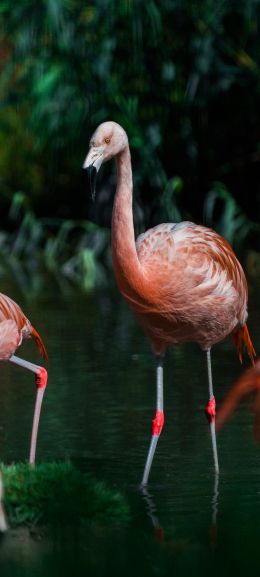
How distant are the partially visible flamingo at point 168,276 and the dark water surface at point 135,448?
0.17m

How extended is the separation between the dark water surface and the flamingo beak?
120 centimetres

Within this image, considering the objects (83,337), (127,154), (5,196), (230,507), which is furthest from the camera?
(5,196)

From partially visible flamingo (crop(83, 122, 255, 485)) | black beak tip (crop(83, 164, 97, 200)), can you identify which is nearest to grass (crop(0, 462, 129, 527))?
partially visible flamingo (crop(83, 122, 255, 485))

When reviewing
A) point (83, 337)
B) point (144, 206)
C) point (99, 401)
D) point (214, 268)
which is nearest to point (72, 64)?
point (144, 206)

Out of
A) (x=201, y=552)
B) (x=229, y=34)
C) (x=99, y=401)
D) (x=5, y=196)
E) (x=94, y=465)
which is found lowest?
(x=5, y=196)

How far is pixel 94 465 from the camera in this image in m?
5.91

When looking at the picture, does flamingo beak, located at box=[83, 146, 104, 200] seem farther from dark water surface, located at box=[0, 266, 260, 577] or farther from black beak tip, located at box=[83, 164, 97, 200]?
dark water surface, located at box=[0, 266, 260, 577]

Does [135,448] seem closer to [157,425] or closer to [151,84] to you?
[157,425]

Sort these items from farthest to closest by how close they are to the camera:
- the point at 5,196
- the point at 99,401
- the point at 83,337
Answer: the point at 5,196 < the point at 83,337 < the point at 99,401

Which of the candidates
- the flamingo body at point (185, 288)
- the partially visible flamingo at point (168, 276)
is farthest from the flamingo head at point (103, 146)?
the flamingo body at point (185, 288)

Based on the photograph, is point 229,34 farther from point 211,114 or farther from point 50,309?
point 50,309

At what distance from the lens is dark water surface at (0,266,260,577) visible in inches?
180

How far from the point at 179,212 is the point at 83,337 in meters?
5.20

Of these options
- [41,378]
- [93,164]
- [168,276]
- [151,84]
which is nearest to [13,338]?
[41,378]
